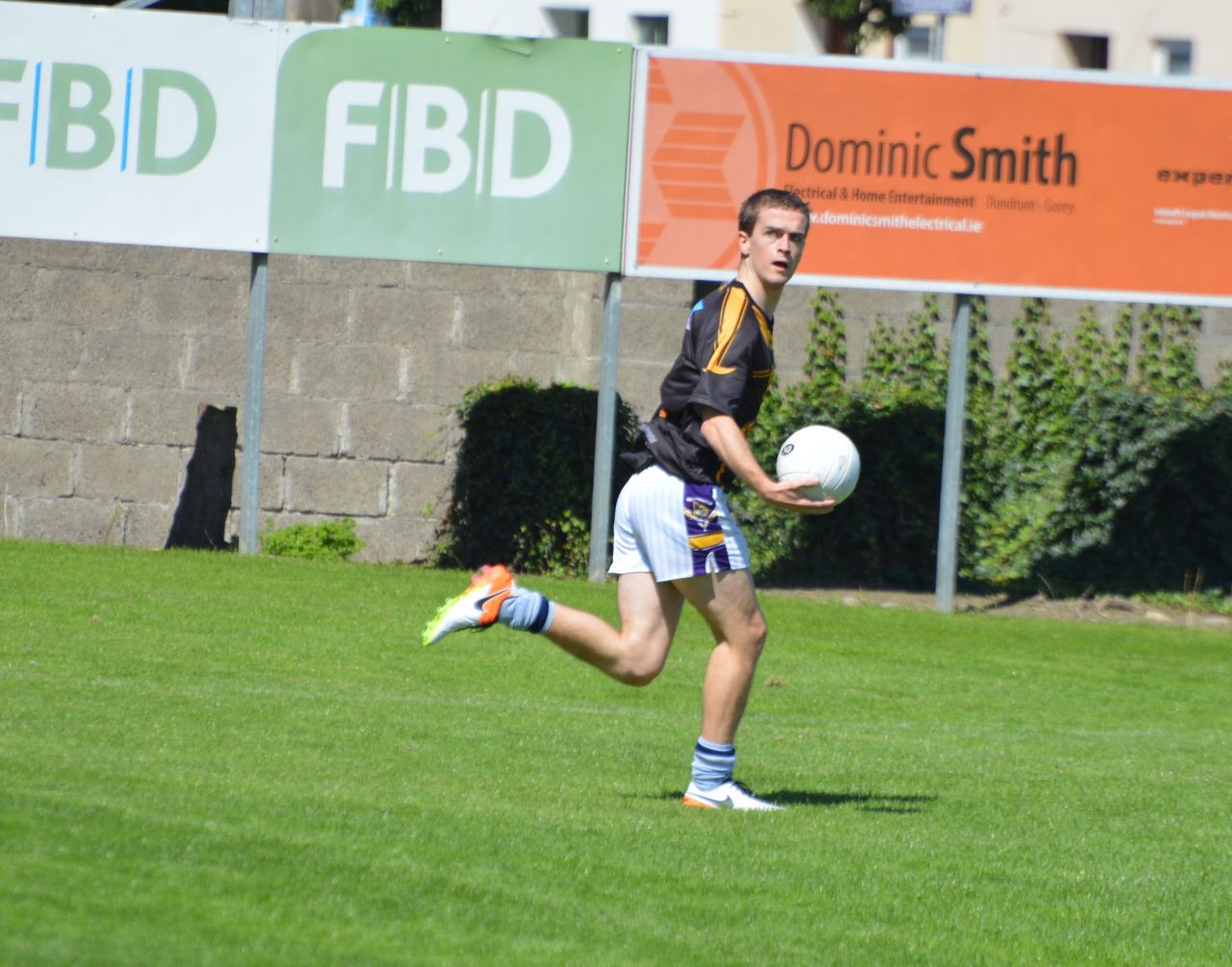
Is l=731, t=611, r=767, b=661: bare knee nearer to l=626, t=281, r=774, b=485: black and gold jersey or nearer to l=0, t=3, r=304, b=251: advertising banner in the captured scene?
l=626, t=281, r=774, b=485: black and gold jersey

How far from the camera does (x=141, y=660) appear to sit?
8.07 m

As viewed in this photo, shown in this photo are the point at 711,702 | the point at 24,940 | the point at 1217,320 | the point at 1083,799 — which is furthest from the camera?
the point at 1217,320

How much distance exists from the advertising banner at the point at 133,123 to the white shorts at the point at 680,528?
691cm

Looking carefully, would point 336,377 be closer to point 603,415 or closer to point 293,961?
point 603,415

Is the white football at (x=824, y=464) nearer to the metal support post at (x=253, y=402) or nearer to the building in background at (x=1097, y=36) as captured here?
the metal support post at (x=253, y=402)

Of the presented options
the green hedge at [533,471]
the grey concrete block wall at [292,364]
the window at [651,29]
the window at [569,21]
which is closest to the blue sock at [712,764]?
the green hedge at [533,471]

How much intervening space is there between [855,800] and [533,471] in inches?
264

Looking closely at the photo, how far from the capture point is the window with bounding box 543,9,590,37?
38.4 metres

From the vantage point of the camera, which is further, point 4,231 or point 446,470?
point 446,470

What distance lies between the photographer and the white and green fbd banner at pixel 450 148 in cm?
1202

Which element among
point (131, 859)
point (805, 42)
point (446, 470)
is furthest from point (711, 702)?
point (805, 42)

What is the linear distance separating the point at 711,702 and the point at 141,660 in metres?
3.28

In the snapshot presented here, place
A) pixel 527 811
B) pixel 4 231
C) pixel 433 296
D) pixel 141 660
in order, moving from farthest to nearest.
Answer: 1. pixel 433 296
2. pixel 4 231
3. pixel 141 660
4. pixel 527 811

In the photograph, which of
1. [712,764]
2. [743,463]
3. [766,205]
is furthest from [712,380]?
[712,764]
